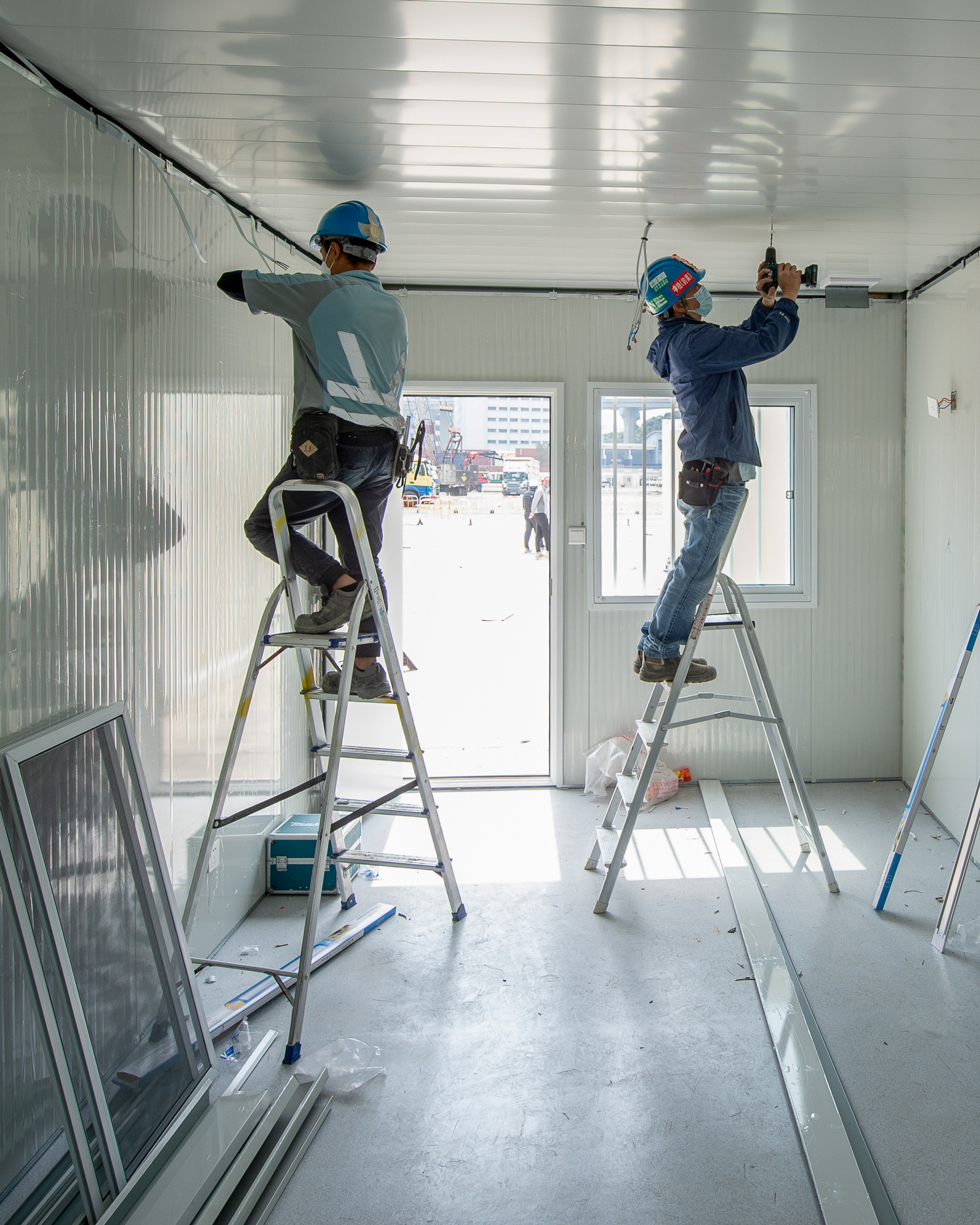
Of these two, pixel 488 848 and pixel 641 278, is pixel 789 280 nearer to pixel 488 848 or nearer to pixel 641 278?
pixel 641 278

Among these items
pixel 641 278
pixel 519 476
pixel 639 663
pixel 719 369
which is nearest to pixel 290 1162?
pixel 639 663

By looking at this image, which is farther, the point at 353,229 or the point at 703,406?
the point at 703,406

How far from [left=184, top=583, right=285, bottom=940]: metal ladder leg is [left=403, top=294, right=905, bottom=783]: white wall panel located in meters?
2.37

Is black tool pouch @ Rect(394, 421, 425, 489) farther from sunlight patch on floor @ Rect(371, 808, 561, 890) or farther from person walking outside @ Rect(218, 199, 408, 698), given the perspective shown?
sunlight patch on floor @ Rect(371, 808, 561, 890)

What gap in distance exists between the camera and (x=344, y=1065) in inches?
94.9

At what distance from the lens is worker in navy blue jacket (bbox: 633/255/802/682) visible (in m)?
3.01

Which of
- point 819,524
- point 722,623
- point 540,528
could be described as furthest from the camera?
point 540,528

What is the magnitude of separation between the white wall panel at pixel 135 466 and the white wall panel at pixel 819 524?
1.48m

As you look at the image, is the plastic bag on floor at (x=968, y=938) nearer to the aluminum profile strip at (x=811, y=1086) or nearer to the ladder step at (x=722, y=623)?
the aluminum profile strip at (x=811, y=1086)

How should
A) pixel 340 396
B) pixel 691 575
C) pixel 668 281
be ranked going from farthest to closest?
pixel 691 575, pixel 668 281, pixel 340 396

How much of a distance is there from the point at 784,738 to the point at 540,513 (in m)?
7.63

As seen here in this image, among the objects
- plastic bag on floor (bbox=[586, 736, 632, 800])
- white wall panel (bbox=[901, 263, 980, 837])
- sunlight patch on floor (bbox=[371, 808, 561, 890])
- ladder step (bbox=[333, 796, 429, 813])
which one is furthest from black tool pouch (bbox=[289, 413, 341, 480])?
white wall panel (bbox=[901, 263, 980, 837])

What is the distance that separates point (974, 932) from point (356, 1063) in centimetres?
223

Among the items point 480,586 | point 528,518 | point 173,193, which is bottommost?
point 480,586
